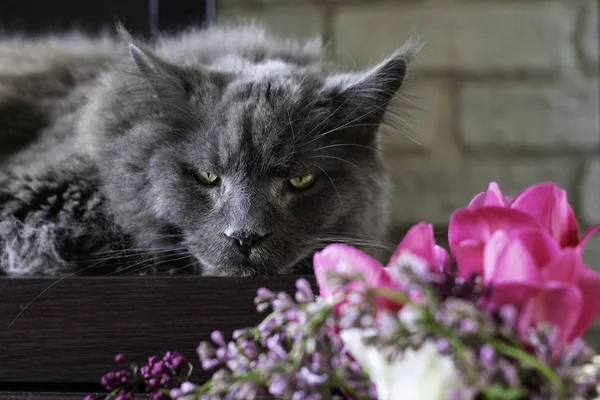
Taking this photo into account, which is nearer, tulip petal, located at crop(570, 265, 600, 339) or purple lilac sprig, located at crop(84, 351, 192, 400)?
tulip petal, located at crop(570, 265, 600, 339)

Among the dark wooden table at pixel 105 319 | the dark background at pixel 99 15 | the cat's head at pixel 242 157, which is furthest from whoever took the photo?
the dark background at pixel 99 15

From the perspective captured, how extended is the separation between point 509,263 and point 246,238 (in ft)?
1.50

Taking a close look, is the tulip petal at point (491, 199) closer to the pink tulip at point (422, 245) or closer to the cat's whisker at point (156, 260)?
the pink tulip at point (422, 245)

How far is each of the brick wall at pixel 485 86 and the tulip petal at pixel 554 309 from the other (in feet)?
3.80

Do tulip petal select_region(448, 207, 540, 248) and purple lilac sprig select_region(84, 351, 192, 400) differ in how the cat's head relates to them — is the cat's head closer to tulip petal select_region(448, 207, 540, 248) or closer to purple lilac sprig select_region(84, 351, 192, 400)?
purple lilac sprig select_region(84, 351, 192, 400)

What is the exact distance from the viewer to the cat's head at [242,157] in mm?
813

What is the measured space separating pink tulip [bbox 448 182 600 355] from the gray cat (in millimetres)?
396

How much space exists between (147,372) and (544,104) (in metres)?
1.29

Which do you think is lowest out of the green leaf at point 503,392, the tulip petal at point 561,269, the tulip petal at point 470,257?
the green leaf at point 503,392

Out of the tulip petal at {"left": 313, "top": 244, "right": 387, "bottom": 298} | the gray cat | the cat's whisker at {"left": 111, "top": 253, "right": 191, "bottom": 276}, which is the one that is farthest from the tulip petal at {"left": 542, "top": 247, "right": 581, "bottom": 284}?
the cat's whisker at {"left": 111, "top": 253, "right": 191, "bottom": 276}

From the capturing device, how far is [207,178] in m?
0.86

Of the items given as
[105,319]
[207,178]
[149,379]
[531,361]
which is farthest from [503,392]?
[207,178]

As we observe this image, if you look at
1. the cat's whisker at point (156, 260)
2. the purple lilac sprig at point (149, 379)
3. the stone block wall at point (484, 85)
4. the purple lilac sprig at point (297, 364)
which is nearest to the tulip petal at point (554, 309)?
the purple lilac sprig at point (297, 364)

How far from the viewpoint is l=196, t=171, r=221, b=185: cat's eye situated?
86 centimetres
